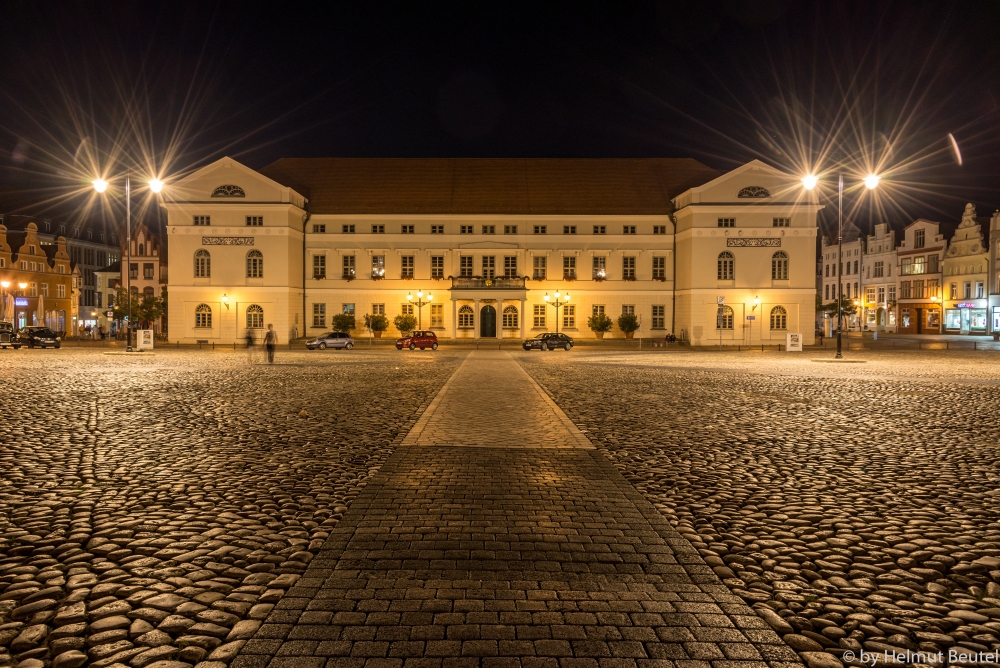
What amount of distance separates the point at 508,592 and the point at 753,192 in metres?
55.1

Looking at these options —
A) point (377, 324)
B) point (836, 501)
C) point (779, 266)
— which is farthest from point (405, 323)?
point (836, 501)

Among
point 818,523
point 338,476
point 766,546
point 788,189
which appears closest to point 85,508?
point 338,476

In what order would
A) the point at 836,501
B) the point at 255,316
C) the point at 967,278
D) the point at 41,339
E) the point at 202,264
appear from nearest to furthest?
the point at 836,501, the point at 41,339, the point at 255,316, the point at 202,264, the point at 967,278

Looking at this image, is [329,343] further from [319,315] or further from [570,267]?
[570,267]

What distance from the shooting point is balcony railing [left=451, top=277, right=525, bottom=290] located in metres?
56.2

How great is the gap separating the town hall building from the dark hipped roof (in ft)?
0.58

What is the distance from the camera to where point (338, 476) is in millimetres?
7930

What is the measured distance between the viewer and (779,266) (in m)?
55.2

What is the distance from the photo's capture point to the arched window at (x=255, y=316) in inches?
2151

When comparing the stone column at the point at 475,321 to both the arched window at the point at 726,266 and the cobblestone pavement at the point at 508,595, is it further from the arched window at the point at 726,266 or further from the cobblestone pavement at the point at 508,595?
the cobblestone pavement at the point at 508,595

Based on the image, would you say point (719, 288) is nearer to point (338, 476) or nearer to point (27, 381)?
point (27, 381)

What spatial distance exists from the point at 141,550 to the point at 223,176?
53882 mm

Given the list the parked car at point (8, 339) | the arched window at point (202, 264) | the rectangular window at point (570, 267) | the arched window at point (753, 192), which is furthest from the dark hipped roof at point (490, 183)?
the parked car at point (8, 339)

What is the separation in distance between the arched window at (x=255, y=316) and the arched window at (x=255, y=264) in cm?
249
